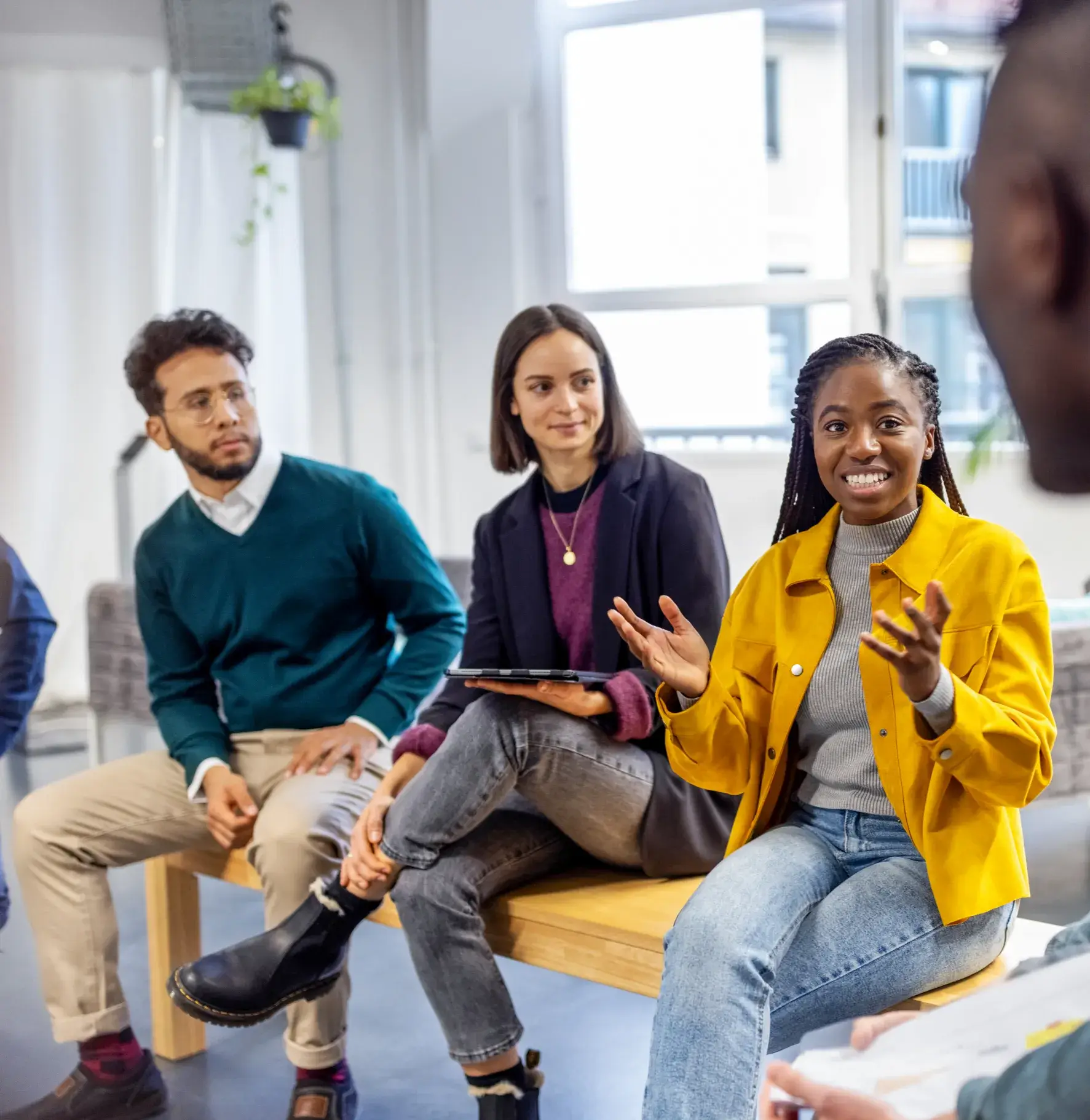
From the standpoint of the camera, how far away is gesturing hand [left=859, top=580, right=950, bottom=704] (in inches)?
42.8

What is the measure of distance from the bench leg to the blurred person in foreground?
1532 millimetres

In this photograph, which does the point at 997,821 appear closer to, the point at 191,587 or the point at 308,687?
the point at 308,687

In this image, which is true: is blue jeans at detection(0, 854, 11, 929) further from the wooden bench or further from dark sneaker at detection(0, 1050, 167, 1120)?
the wooden bench

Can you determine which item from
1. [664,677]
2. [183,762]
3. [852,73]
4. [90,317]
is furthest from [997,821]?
[90,317]

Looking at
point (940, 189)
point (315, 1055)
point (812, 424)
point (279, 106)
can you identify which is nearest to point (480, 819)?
point (315, 1055)

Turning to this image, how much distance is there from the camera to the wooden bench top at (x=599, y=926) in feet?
5.33

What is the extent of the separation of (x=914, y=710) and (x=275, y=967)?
0.92 metres

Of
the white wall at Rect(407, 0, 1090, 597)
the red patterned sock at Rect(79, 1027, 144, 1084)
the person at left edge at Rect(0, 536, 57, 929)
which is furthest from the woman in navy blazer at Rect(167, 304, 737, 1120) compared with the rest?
the white wall at Rect(407, 0, 1090, 597)

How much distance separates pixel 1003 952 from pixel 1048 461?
799mm

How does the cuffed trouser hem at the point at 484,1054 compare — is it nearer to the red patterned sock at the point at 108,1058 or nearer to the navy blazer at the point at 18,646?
the red patterned sock at the point at 108,1058

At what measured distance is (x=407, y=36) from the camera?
4.49 meters

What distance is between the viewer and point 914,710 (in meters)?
1.27

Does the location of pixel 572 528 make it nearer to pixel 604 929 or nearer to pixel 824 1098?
pixel 604 929

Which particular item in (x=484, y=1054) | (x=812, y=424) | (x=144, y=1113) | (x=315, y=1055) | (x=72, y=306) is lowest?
(x=144, y=1113)
